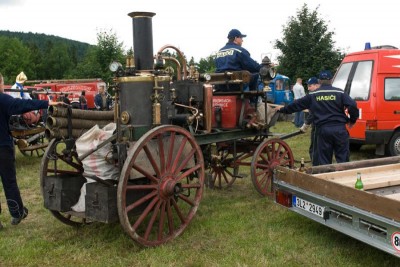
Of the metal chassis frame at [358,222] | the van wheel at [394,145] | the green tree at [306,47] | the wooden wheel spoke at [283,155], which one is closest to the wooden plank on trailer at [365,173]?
the metal chassis frame at [358,222]

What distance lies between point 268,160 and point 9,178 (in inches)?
130

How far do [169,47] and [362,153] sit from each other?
629cm

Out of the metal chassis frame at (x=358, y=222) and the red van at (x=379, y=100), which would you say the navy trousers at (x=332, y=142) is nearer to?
the metal chassis frame at (x=358, y=222)

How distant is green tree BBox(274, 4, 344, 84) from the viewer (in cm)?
2833

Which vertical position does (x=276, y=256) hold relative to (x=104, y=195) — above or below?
below

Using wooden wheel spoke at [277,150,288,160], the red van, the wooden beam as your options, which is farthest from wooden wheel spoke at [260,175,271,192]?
the red van

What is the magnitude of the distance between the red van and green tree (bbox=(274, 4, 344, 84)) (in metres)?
20.3

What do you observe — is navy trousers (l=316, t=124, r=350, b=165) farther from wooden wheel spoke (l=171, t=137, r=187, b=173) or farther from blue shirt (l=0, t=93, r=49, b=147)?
blue shirt (l=0, t=93, r=49, b=147)

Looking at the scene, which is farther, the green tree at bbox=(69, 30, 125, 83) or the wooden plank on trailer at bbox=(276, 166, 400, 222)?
the green tree at bbox=(69, 30, 125, 83)

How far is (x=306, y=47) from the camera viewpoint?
94.0ft

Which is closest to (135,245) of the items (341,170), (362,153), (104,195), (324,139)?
(104,195)

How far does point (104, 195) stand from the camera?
3867mm

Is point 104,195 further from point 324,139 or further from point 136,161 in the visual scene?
point 324,139

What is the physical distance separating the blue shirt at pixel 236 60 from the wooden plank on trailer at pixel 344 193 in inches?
72.9
